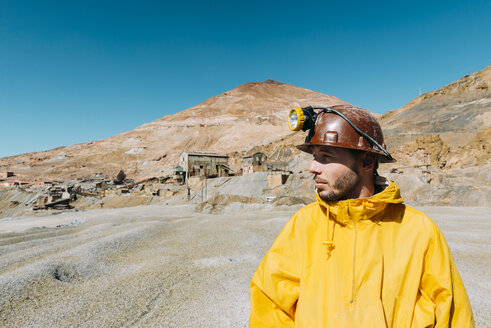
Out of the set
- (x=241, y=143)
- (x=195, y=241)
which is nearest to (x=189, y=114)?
(x=241, y=143)

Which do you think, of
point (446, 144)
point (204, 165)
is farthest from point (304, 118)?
point (204, 165)

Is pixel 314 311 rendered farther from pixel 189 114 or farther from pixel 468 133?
pixel 189 114

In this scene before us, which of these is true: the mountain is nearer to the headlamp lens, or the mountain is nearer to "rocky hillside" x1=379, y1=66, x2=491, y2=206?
"rocky hillside" x1=379, y1=66, x2=491, y2=206

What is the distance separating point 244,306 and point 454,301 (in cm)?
337

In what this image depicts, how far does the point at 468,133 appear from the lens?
28.6 metres

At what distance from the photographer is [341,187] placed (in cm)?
160

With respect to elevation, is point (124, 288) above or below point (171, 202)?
above

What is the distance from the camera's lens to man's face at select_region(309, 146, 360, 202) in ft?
5.25

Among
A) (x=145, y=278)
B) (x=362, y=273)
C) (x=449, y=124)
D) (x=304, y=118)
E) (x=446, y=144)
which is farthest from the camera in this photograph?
(x=449, y=124)

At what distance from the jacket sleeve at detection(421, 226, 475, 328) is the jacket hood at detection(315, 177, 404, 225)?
13.1 inches

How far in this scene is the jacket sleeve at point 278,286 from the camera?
5.45 ft

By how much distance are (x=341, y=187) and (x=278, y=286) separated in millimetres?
787

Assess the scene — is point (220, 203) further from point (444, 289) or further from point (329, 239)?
point (444, 289)

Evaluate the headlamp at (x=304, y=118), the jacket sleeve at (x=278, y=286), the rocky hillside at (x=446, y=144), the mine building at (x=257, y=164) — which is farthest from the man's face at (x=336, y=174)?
the mine building at (x=257, y=164)
